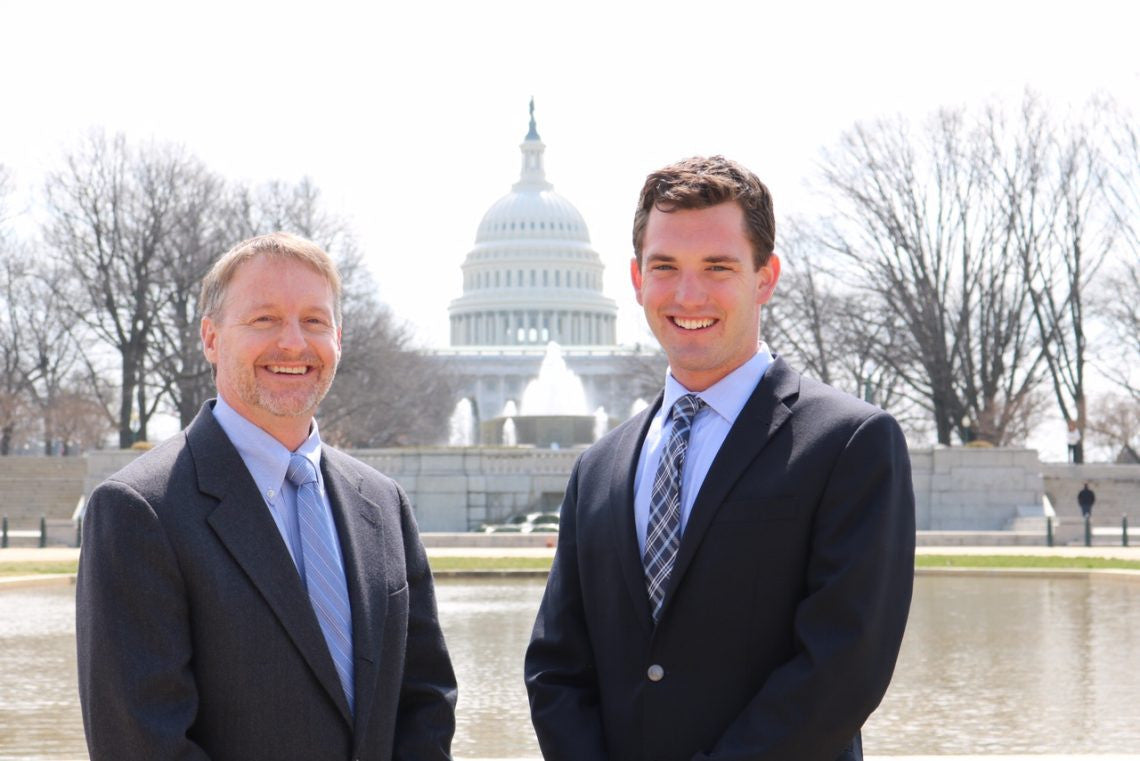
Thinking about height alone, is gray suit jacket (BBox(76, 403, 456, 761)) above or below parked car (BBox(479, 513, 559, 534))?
above

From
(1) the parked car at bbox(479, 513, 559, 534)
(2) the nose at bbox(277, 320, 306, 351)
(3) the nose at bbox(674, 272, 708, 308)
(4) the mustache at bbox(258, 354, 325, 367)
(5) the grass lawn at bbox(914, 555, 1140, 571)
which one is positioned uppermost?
(3) the nose at bbox(674, 272, 708, 308)

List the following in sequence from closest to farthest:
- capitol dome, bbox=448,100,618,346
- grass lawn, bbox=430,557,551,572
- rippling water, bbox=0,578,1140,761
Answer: rippling water, bbox=0,578,1140,761, grass lawn, bbox=430,557,551,572, capitol dome, bbox=448,100,618,346

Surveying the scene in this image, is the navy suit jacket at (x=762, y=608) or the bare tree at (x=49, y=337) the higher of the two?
the bare tree at (x=49, y=337)

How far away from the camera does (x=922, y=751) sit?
8648mm

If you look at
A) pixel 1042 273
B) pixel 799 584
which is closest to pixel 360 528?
pixel 799 584

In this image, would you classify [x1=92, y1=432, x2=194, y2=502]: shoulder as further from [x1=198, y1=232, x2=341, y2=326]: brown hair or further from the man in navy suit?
the man in navy suit

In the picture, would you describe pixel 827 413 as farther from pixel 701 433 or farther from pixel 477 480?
pixel 477 480

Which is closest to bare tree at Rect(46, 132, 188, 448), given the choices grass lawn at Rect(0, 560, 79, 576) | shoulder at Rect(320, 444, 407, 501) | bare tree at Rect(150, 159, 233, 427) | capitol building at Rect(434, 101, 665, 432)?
bare tree at Rect(150, 159, 233, 427)

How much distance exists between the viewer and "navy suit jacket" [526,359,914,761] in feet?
11.6

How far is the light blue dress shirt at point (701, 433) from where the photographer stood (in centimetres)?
394

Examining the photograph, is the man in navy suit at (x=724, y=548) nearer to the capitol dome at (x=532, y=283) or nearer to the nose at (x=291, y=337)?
the nose at (x=291, y=337)

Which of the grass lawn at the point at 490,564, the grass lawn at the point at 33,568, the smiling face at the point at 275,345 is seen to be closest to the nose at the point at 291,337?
the smiling face at the point at 275,345

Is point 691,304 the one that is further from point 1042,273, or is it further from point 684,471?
point 1042,273

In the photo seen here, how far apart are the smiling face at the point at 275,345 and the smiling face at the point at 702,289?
0.88 meters
